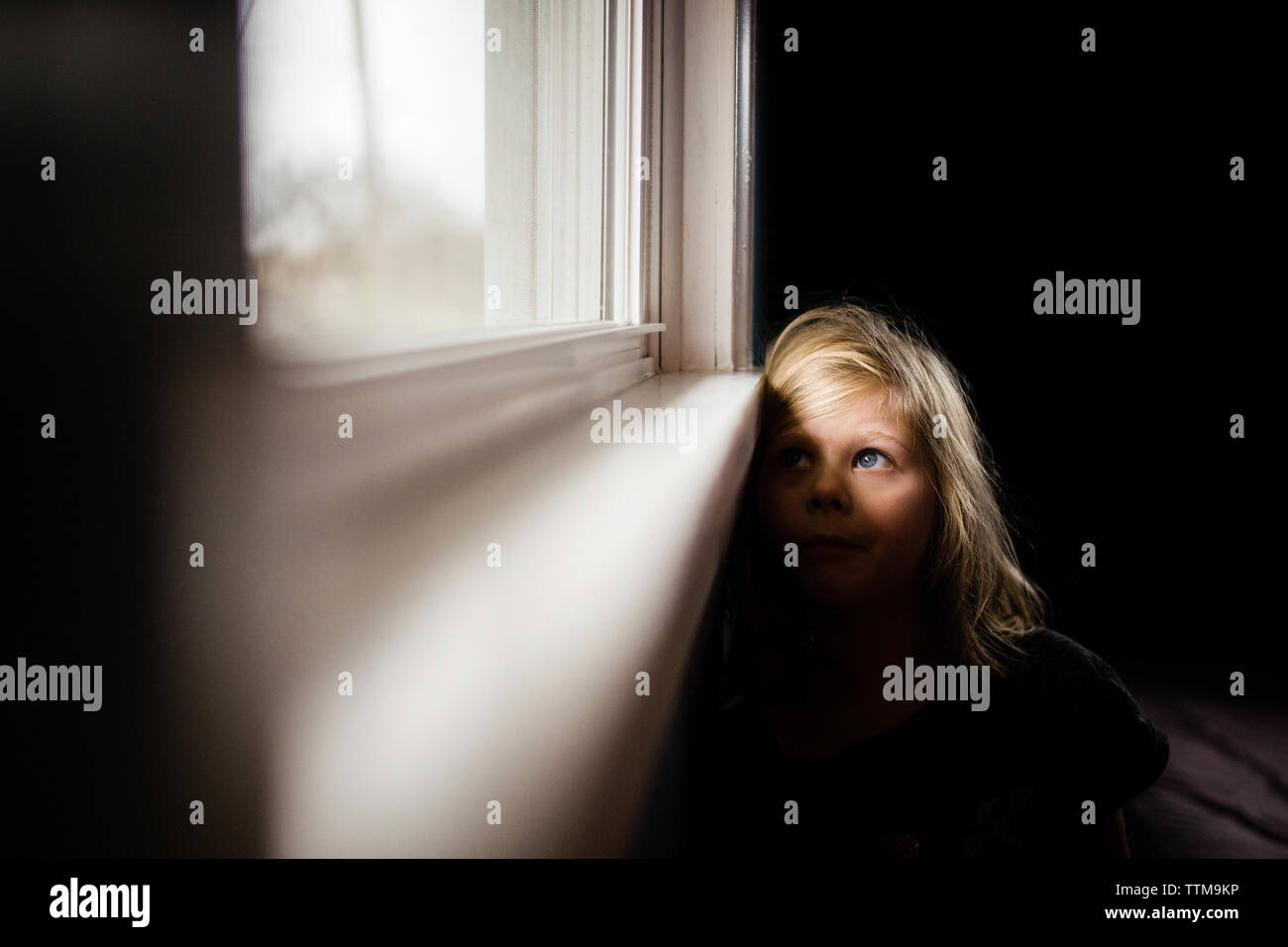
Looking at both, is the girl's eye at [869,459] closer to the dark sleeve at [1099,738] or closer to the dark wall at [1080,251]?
the dark sleeve at [1099,738]

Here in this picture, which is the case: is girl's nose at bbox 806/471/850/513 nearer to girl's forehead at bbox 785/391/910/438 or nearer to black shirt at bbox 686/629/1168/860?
girl's forehead at bbox 785/391/910/438

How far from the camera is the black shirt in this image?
43.1 inches

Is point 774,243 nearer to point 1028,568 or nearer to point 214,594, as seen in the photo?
point 1028,568

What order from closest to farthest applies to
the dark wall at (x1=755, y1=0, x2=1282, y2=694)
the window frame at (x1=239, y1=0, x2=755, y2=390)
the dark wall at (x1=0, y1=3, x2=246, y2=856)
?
1. the dark wall at (x1=0, y1=3, x2=246, y2=856)
2. the window frame at (x1=239, y1=0, x2=755, y2=390)
3. the dark wall at (x1=755, y1=0, x2=1282, y2=694)

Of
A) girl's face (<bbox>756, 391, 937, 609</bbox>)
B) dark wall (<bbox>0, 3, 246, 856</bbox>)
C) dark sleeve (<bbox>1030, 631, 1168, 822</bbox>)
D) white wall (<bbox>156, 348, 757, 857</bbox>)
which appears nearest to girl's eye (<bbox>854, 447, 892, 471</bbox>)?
girl's face (<bbox>756, 391, 937, 609</bbox>)

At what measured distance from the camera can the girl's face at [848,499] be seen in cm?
116

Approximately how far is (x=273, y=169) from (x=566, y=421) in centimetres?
35

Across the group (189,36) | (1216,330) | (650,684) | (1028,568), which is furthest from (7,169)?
(1216,330)

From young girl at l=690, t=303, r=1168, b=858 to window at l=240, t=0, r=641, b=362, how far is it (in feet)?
1.42

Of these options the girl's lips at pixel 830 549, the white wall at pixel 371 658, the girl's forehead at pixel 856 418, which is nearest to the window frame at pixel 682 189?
the girl's forehead at pixel 856 418

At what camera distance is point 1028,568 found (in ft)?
7.88

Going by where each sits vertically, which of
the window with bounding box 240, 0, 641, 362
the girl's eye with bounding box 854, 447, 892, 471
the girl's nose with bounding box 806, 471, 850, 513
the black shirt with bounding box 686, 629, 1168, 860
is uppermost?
the window with bounding box 240, 0, 641, 362

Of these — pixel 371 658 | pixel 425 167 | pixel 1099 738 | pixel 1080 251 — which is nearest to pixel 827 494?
pixel 1099 738

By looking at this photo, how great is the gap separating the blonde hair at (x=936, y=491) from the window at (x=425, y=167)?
1.23ft
